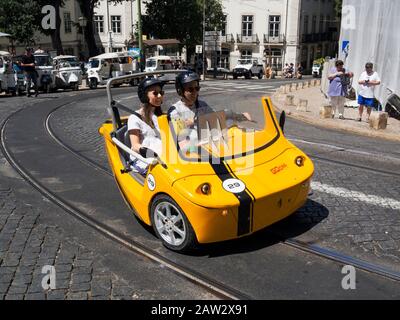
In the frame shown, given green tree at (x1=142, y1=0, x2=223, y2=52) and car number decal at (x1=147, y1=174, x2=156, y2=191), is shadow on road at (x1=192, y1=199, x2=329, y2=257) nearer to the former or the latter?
car number decal at (x1=147, y1=174, x2=156, y2=191)

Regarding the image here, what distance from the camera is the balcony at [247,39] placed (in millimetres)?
53969

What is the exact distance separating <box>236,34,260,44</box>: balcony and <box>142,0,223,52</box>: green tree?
8.64 metres

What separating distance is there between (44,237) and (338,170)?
4.82m

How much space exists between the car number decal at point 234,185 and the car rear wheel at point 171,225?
1.62 feet

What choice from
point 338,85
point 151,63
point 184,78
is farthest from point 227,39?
point 184,78

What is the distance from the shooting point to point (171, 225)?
14.9 ft

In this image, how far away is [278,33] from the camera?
175 feet

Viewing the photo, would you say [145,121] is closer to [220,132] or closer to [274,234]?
[220,132]

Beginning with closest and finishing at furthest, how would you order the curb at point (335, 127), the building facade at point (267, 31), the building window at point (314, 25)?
the curb at point (335, 127) < the building facade at point (267, 31) < the building window at point (314, 25)

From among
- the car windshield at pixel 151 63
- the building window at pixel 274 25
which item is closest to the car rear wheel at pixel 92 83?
the car windshield at pixel 151 63

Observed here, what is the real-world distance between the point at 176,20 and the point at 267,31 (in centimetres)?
1397

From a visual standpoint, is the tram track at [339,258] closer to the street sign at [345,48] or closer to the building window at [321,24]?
the street sign at [345,48]

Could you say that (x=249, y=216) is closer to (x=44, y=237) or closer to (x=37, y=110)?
(x=44, y=237)
